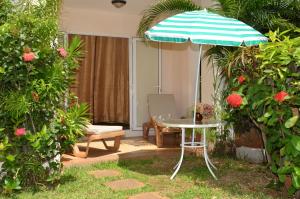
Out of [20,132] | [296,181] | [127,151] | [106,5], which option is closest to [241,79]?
[296,181]

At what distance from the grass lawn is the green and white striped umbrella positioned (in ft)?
5.73

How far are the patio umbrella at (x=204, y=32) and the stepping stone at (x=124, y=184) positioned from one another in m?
1.83

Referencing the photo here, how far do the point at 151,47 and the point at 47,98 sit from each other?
5244mm

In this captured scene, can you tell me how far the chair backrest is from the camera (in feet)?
27.4

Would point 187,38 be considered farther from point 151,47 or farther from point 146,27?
point 151,47

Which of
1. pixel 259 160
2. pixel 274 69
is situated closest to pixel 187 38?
pixel 274 69

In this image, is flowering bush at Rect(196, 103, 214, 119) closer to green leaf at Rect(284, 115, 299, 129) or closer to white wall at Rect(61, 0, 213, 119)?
white wall at Rect(61, 0, 213, 119)

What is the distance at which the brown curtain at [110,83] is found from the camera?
10.3 metres

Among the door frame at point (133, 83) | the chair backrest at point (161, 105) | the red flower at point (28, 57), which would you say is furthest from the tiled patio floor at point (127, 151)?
the red flower at point (28, 57)

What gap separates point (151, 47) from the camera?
355 inches

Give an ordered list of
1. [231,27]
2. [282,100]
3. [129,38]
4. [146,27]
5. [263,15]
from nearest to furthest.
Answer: [282,100] → [231,27] → [263,15] → [146,27] → [129,38]

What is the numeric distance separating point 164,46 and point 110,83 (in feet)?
7.45

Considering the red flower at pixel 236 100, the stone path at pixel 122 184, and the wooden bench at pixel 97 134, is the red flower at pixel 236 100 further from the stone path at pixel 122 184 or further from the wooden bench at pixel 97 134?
the wooden bench at pixel 97 134

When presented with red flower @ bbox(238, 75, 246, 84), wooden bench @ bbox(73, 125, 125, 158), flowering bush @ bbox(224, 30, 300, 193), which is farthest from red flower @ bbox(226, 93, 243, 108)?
wooden bench @ bbox(73, 125, 125, 158)
